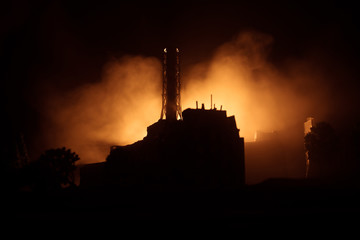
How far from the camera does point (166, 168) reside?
7612 centimetres

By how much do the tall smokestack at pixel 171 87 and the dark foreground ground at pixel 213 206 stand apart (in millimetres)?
41229

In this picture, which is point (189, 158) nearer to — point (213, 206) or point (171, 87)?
point (213, 206)

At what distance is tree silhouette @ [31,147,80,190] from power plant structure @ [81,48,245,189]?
324 inches

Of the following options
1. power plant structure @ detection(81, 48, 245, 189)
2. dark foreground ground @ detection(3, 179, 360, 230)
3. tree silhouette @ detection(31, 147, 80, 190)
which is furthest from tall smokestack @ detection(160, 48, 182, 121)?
dark foreground ground @ detection(3, 179, 360, 230)

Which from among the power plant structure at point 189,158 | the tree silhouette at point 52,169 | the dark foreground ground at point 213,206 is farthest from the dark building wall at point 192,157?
the dark foreground ground at point 213,206

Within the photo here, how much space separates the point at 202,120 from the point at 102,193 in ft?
81.9

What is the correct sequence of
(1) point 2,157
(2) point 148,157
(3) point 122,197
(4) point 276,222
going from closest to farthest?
1. (4) point 276,222
2. (3) point 122,197
3. (2) point 148,157
4. (1) point 2,157

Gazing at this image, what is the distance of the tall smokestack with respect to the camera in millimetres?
102750

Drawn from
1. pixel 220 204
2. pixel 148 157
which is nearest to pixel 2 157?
pixel 148 157

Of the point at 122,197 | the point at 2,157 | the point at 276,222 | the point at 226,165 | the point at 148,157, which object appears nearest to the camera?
the point at 276,222

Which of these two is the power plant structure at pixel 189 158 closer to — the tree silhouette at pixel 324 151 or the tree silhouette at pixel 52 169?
the tree silhouette at pixel 52 169

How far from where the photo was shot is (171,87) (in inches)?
4053

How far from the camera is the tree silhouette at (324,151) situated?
84.8m

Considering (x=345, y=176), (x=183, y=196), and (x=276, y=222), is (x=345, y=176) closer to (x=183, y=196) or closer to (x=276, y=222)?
(x=183, y=196)
